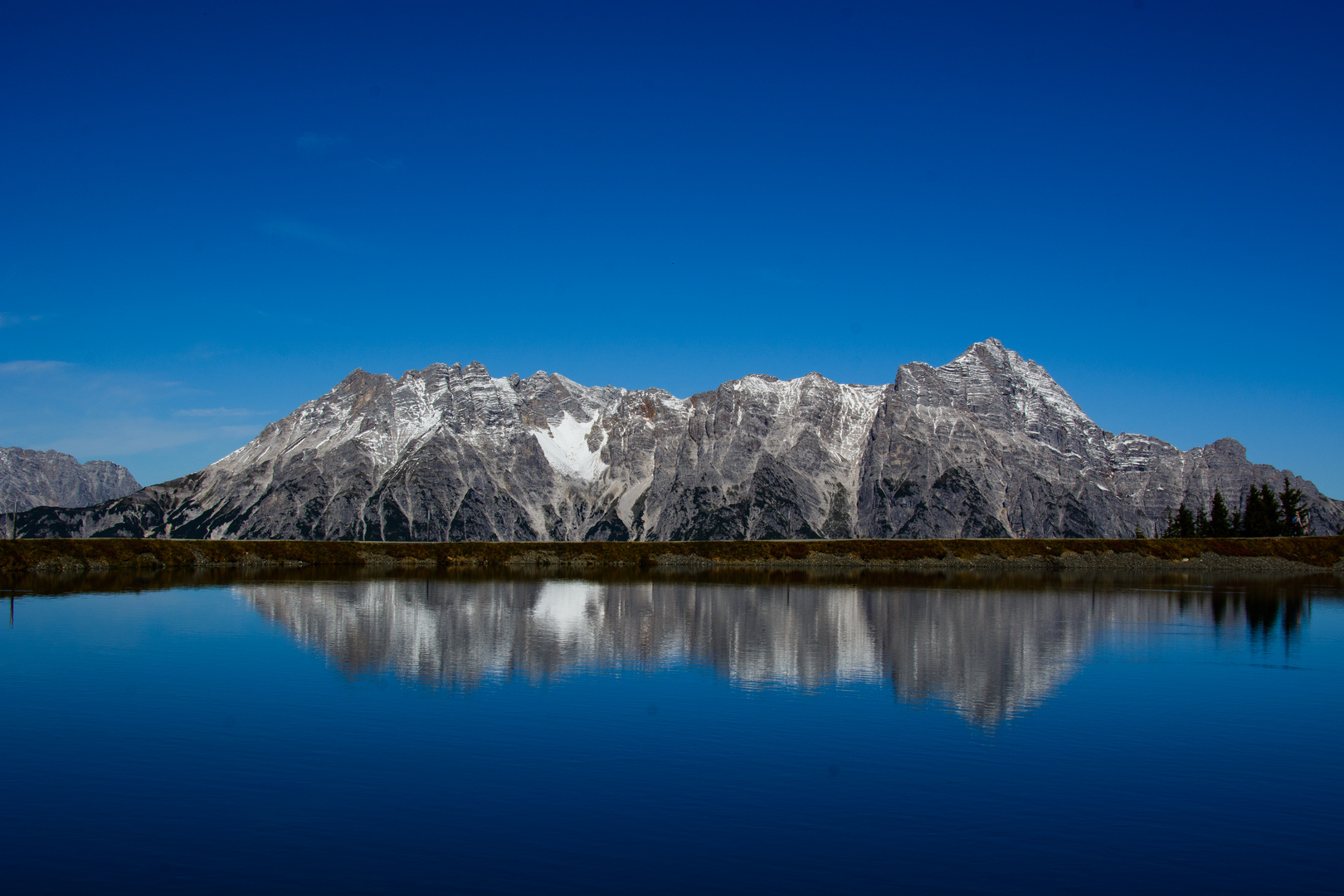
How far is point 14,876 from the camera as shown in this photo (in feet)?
67.1

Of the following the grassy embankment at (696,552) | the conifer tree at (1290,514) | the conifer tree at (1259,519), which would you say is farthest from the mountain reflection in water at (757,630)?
the conifer tree at (1290,514)

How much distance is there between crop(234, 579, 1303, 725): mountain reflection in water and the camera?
156ft

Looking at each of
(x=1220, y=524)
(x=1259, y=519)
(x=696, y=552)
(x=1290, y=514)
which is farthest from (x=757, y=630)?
(x=1290, y=514)

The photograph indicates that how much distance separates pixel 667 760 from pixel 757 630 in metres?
36.4

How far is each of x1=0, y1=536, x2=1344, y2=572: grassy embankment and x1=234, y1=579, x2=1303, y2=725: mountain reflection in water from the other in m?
68.7

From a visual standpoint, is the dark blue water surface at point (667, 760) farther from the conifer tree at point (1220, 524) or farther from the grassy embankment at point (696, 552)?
the conifer tree at point (1220, 524)

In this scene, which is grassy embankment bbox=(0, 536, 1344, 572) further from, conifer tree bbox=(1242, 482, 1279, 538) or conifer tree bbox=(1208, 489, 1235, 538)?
conifer tree bbox=(1208, 489, 1235, 538)

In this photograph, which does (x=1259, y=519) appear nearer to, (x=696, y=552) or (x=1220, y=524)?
(x=1220, y=524)

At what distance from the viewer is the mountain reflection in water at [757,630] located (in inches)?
1876

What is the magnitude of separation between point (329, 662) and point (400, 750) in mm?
20993

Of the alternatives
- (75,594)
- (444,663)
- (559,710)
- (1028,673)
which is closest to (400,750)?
(559,710)

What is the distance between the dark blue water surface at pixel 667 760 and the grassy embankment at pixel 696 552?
109985 millimetres

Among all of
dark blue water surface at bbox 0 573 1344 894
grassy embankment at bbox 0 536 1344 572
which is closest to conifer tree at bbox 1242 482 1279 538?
grassy embankment at bbox 0 536 1344 572

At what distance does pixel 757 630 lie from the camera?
6675cm
